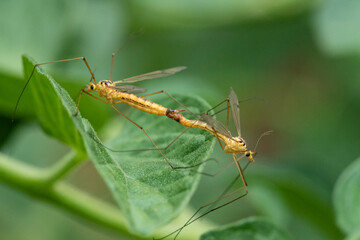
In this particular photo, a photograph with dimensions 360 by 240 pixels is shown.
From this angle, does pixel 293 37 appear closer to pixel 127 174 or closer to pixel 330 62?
pixel 330 62

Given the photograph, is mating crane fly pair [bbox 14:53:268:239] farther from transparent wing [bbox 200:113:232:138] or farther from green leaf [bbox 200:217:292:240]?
green leaf [bbox 200:217:292:240]

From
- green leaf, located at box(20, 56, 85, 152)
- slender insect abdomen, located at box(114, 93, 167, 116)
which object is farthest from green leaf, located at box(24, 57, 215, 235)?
slender insect abdomen, located at box(114, 93, 167, 116)

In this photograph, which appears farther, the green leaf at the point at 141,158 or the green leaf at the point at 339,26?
the green leaf at the point at 339,26

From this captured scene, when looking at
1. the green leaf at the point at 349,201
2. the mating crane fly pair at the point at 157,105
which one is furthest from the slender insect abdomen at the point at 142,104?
the green leaf at the point at 349,201

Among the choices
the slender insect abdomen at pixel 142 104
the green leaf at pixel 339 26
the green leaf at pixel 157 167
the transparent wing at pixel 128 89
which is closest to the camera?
the green leaf at pixel 157 167

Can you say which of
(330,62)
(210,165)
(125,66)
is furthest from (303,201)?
(125,66)

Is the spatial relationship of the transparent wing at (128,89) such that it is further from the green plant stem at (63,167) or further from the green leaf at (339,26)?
the green leaf at (339,26)

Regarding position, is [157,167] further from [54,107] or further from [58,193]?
[58,193]
